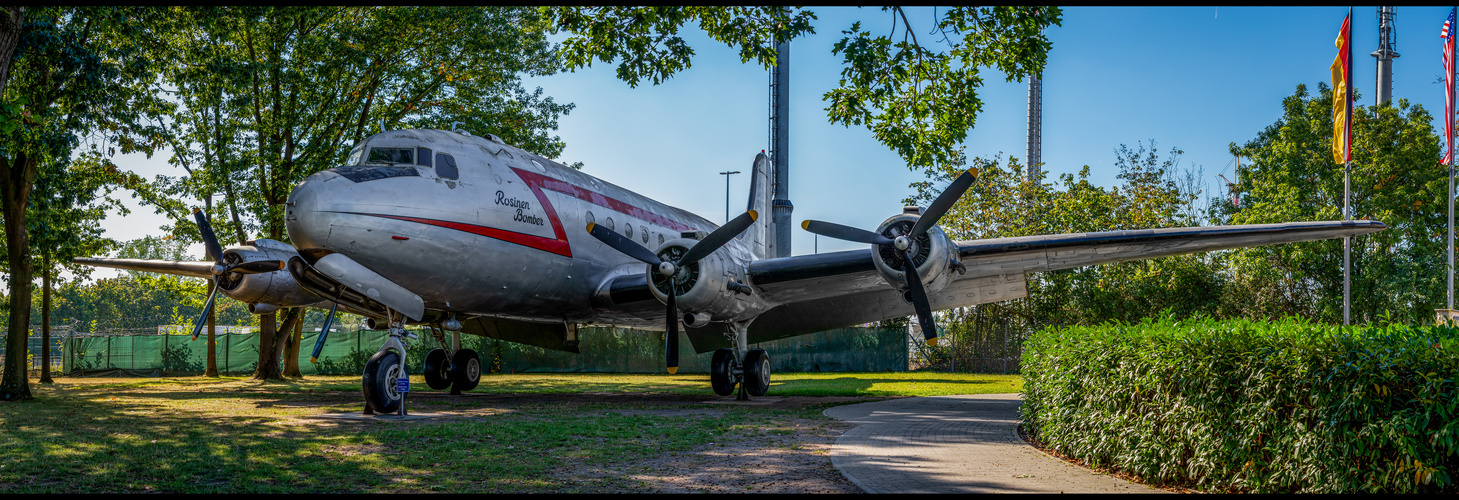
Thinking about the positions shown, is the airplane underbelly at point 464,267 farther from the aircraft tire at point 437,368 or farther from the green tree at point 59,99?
the green tree at point 59,99

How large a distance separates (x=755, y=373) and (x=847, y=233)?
14.5 ft

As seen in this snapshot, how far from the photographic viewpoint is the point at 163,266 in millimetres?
18703

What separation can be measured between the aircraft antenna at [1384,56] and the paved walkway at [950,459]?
2156cm

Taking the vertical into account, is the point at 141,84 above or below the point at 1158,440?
above

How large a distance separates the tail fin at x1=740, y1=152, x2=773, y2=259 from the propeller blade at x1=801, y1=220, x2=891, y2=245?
23.9 ft

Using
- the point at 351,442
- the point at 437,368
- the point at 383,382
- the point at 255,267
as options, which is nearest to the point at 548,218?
the point at 383,382

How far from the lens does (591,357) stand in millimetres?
36031

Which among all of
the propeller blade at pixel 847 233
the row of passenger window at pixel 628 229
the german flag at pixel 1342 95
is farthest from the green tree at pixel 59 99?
the german flag at pixel 1342 95

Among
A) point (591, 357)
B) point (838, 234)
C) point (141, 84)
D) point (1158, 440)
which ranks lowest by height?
point (591, 357)

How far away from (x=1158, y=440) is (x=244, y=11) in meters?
14.9

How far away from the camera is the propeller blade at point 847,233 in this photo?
1399cm

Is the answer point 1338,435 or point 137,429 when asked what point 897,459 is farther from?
point 137,429

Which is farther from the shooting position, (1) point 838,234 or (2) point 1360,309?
(2) point 1360,309
